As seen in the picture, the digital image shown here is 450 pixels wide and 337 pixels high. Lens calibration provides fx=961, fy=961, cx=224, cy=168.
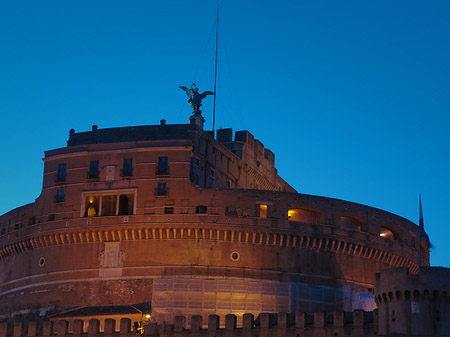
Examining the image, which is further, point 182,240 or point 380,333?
point 182,240

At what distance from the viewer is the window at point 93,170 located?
3174 inches

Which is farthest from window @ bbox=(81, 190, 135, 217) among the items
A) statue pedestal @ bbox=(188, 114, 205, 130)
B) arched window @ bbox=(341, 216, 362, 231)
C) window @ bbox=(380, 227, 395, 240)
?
window @ bbox=(380, 227, 395, 240)

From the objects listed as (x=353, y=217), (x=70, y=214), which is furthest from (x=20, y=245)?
(x=353, y=217)

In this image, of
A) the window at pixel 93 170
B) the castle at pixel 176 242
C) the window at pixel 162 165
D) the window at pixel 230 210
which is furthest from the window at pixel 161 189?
the window at pixel 93 170

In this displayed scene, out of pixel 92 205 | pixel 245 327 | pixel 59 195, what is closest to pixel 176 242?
pixel 92 205

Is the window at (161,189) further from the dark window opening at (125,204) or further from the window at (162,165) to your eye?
the dark window opening at (125,204)

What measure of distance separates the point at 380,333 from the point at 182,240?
87.6ft

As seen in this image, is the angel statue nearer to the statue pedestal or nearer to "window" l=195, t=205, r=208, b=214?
the statue pedestal

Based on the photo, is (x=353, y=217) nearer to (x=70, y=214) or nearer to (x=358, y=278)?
(x=358, y=278)

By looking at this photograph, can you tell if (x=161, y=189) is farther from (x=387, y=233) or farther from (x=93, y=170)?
(x=387, y=233)

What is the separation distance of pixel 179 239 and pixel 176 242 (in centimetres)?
34

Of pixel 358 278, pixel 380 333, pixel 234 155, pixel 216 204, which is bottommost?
pixel 380 333

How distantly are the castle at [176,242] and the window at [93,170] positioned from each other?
0.39 feet

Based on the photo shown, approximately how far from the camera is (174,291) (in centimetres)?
7562
